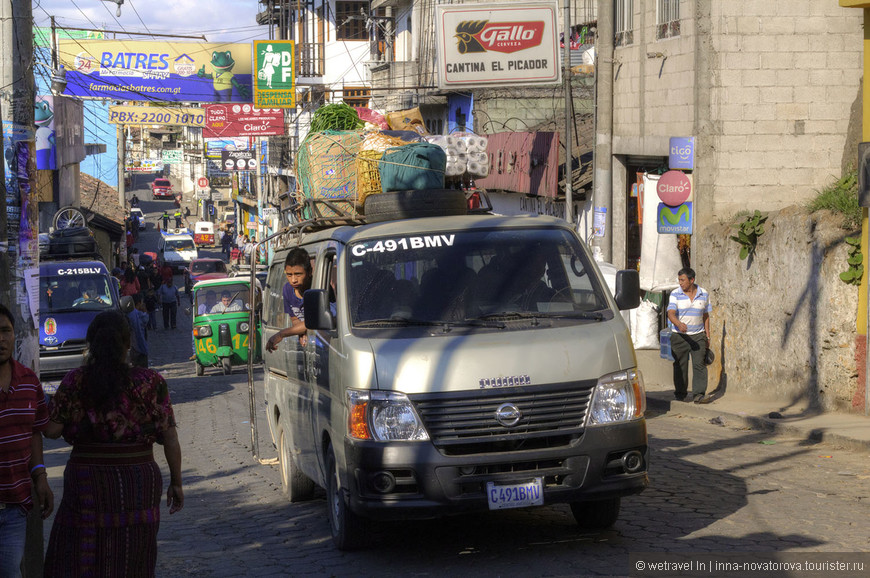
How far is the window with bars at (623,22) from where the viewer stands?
63.6 feet

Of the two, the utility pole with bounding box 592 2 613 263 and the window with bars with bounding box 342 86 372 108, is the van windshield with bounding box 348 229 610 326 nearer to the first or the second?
the utility pole with bounding box 592 2 613 263

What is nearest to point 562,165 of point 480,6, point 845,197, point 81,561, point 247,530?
point 480,6

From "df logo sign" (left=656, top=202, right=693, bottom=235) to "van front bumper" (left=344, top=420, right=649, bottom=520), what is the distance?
33.8 ft

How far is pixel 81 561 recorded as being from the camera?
506 cm

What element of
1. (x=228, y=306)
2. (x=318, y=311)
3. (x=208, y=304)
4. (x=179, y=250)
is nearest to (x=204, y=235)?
(x=179, y=250)

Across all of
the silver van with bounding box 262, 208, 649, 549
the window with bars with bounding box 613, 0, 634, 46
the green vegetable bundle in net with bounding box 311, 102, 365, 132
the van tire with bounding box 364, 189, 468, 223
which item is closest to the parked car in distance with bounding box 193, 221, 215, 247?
the window with bars with bounding box 613, 0, 634, 46

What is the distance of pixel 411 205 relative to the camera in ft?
26.5

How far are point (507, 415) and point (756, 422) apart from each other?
7.24 m

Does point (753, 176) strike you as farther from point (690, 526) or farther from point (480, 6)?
point (690, 526)

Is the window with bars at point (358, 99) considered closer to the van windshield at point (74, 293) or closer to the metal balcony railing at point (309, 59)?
the metal balcony railing at point (309, 59)

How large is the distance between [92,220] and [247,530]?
107 feet

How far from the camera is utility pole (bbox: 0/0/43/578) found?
8.15 m

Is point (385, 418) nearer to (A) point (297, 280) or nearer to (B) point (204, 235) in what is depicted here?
(A) point (297, 280)

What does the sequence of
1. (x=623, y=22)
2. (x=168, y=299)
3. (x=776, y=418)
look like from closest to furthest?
1. (x=776, y=418)
2. (x=623, y=22)
3. (x=168, y=299)
